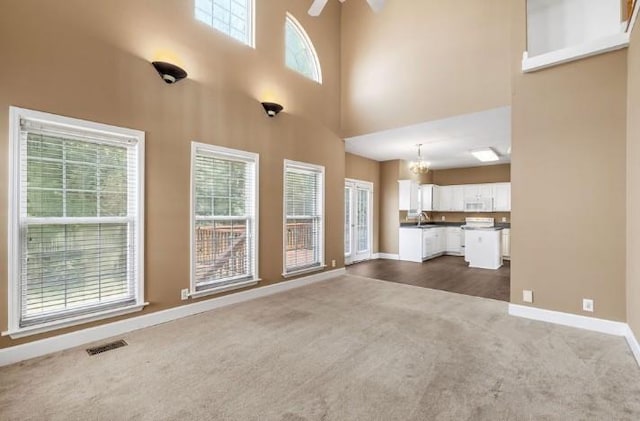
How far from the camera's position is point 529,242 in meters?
3.66

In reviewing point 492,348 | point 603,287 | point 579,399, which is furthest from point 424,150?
point 579,399

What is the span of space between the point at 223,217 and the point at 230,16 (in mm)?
2824

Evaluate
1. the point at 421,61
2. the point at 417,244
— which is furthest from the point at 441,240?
the point at 421,61

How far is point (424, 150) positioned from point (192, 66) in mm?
5131

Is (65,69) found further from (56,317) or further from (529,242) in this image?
(529,242)

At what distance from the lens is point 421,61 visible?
4875 mm

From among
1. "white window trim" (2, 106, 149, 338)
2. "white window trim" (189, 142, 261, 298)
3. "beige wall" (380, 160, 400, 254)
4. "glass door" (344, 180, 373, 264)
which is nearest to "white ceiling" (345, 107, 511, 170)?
"beige wall" (380, 160, 400, 254)

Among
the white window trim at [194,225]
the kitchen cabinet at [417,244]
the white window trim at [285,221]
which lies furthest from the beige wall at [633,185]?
the kitchen cabinet at [417,244]

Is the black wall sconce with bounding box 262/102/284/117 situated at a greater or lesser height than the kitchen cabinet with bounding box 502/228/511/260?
greater

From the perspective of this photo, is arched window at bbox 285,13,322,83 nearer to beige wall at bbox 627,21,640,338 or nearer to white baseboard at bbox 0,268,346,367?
white baseboard at bbox 0,268,346,367

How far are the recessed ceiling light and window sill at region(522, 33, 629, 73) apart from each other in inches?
132

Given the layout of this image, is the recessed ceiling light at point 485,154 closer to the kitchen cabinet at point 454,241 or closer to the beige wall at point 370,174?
the kitchen cabinet at point 454,241

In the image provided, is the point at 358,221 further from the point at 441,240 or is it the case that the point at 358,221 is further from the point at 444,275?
the point at 441,240

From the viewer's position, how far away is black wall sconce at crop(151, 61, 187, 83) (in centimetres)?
329
